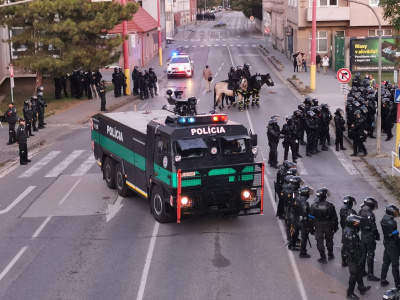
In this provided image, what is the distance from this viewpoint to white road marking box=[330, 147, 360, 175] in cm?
2306

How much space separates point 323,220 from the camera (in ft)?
46.6

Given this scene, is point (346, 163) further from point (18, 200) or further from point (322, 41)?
point (322, 41)

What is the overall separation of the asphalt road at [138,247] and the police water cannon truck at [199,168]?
2.06 feet

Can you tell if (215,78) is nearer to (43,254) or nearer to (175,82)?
(175,82)

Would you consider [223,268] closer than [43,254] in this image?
Yes

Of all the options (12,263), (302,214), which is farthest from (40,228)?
(302,214)

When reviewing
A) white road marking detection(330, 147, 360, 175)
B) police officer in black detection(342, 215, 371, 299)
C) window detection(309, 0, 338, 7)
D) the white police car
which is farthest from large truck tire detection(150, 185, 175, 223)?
window detection(309, 0, 338, 7)

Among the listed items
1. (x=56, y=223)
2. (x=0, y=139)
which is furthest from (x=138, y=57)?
(x=56, y=223)

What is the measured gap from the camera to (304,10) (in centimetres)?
5672

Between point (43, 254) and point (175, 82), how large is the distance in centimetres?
3502

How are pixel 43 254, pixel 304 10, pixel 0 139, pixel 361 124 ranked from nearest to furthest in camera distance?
pixel 43 254 < pixel 361 124 < pixel 0 139 < pixel 304 10

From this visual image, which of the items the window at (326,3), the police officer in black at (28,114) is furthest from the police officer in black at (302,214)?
the window at (326,3)

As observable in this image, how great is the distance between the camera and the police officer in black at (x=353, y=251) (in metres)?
12.5

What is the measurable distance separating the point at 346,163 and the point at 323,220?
410 inches
